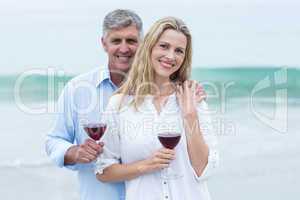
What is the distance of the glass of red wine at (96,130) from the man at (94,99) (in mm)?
190

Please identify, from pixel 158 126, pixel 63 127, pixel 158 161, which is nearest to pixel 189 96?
pixel 158 126

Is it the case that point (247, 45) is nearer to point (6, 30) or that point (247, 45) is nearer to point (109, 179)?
point (6, 30)

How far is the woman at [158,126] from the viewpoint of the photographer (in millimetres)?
2160

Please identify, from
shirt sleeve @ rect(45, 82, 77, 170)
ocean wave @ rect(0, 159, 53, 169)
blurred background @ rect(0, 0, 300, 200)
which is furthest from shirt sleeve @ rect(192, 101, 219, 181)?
blurred background @ rect(0, 0, 300, 200)

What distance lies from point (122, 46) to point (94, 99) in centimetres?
23

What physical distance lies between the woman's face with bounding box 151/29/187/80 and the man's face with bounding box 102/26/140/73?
190 mm

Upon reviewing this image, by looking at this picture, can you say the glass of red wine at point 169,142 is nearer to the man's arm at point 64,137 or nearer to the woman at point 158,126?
the woman at point 158,126

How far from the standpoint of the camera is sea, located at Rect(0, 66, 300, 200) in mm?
7445

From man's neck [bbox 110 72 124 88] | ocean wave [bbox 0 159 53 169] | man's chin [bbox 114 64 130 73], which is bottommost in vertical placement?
ocean wave [bbox 0 159 53 169]

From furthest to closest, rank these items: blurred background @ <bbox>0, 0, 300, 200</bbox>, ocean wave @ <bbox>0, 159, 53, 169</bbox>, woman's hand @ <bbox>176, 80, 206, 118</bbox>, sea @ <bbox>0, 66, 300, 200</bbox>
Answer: blurred background @ <bbox>0, 0, 300, 200</bbox>, ocean wave @ <bbox>0, 159, 53, 169</bbox>, sea @ <bbox>0, 66, 300, 200</bbox>, woman's hand @ <bbox>176, 80, 206, 118</bbox>

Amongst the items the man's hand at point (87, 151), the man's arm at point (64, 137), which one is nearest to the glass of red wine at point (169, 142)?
the man's hand at point (87, 151)

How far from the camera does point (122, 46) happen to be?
2.40 meters

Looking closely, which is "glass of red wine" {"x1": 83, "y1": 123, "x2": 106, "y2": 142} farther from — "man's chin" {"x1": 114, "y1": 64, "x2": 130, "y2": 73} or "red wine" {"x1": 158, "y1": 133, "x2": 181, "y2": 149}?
"man's chin" {"x1": 114, "y1": 64, "x2": 130, "y2": 73}

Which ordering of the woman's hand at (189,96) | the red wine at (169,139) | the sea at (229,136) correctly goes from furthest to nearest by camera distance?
the sea at (229,136) < the woman's hand at (189,96) < the red wine at (169,139)
